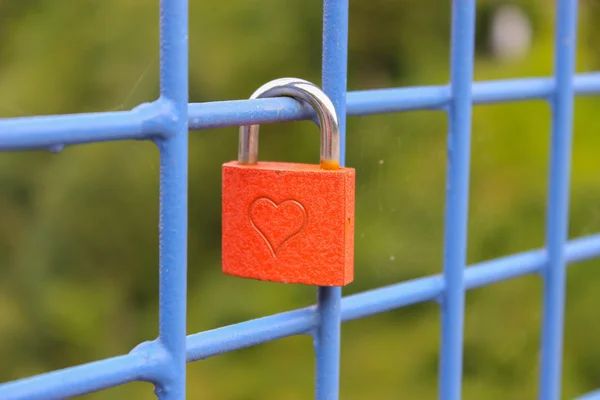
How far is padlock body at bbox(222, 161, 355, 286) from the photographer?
0.56 meters

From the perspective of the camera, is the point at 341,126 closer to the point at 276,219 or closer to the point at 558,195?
the point at 276,219

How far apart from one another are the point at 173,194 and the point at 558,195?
49cm

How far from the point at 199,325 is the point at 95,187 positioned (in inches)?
22.4

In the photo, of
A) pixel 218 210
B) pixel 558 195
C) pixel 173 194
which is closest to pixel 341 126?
pixel 173 194

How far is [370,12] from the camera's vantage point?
3244 mm

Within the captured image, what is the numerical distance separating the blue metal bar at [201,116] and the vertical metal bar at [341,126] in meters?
0.02

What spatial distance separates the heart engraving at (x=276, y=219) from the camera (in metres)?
0.57

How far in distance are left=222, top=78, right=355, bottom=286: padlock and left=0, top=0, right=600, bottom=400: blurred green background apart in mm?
2242

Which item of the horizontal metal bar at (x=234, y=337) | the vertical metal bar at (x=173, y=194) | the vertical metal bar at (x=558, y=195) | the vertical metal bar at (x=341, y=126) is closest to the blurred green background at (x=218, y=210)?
the vertical metal bar at (x=558, y=195)

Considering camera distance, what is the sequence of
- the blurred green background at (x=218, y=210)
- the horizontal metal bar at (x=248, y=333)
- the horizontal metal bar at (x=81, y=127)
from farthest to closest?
the blurred green background at (x=218, y=210) → the horizontal metal bar at (x=248, y=333) → the horizontal metal bar at (x=81, y=127)

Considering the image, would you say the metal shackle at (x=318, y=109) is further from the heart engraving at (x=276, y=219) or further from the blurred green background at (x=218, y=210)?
the blurred green background at (x=218, y=210)

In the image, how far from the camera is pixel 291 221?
1.88 ft

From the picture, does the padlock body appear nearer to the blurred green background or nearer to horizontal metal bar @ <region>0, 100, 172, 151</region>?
horizontal metal bar @ <region>0, 100, 172, 151</region>

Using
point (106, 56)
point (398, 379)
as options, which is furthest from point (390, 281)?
point (106, 56)
